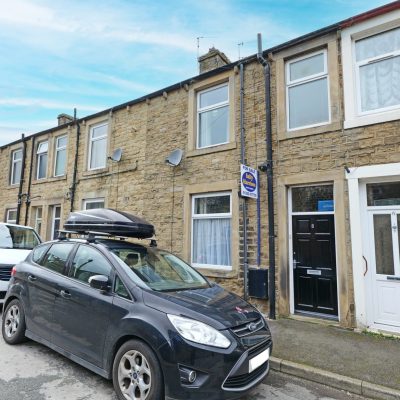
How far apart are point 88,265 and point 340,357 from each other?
3.64 m

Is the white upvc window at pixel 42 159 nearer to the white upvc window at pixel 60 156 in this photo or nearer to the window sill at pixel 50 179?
the window sill at pixel 50 179

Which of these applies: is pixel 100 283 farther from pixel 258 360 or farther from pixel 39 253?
pixel 39 253

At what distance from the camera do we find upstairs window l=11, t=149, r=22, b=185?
555 inches

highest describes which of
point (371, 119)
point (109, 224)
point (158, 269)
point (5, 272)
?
point (371, 119)

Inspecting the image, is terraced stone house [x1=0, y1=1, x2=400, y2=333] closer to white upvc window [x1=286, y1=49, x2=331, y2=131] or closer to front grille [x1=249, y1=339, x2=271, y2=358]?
white upvc window [x1=286, y1=49, x2=331, y2=131]

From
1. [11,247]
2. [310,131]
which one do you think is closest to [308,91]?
[310,131]

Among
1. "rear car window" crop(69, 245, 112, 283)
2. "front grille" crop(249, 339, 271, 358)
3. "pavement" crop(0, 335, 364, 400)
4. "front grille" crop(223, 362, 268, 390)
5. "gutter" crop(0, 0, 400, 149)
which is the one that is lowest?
"pavement" crop(0, 335, 364, 400)

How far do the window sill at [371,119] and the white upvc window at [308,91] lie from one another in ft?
1.54

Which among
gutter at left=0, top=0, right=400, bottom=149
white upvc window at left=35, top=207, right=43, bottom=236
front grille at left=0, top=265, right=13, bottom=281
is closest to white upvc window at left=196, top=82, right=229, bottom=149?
gutter at left=0, top=0, right=400, bottom=149

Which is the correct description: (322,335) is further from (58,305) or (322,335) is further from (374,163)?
(58,305)

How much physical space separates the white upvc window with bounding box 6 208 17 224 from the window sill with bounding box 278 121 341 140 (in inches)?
474

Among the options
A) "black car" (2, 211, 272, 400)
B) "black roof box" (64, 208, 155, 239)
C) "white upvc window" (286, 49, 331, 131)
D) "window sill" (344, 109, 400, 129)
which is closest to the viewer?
"black car" (2, 211, 272, 400)

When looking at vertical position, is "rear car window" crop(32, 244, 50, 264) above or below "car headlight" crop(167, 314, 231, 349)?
above

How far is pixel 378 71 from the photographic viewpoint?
620 centimetres
